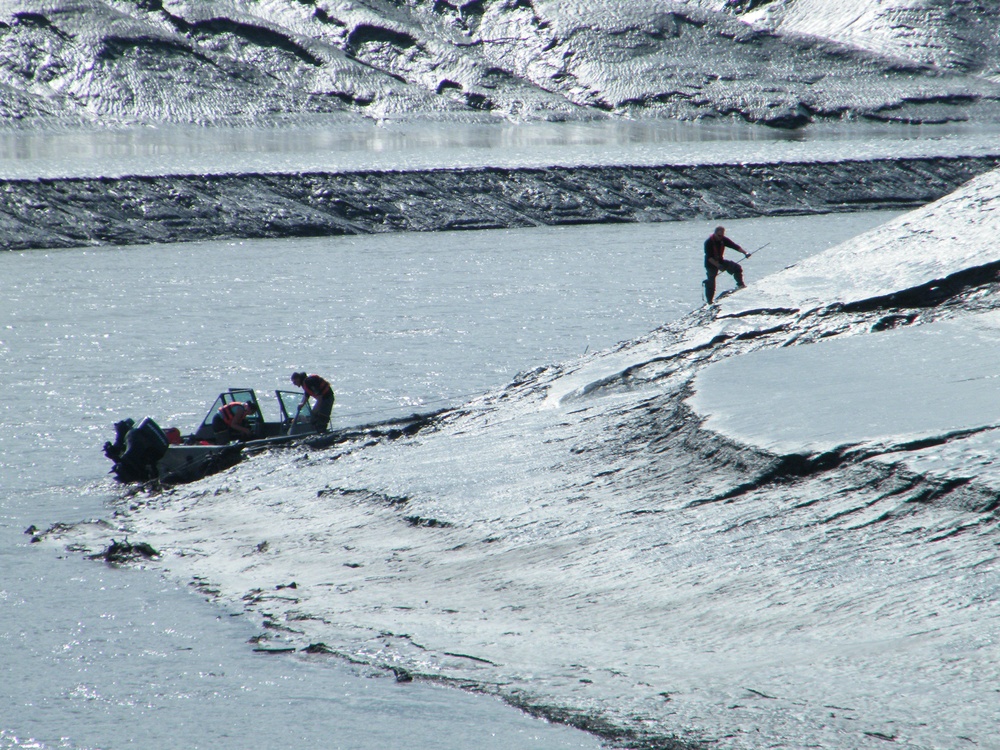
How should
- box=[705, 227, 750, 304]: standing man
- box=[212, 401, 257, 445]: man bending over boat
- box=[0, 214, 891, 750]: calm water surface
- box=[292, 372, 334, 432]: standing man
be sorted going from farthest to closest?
box=[705, 227, 750, 304]: standing man
box=[292, 372, 334, 432]: standing man
box=[212, 401, 257, 445]: man bending over boat
box=[0, 214, 891, 750]: calm water surface

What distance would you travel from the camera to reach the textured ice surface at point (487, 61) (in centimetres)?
5747

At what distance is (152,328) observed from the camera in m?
18.0

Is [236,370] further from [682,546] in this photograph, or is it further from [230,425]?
[682,546]

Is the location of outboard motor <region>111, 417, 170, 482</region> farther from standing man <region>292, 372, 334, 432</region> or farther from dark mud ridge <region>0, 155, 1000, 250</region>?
dark mud ridge <region>0, 155, 1000, 250</region>

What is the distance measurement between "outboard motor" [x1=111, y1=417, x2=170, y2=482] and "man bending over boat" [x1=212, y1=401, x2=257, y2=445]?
2.36 feet

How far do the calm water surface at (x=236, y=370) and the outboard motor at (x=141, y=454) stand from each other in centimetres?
24

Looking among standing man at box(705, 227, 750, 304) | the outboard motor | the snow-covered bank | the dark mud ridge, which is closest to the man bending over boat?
the outboard motor

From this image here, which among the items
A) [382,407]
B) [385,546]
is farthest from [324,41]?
[385,546]

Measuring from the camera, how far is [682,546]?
6566mm

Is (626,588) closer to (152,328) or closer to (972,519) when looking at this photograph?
(972,519)

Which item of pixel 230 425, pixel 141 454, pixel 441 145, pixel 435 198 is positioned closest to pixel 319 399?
pixel 230 425

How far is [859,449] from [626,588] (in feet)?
4.58

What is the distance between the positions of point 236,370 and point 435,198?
21.1 m

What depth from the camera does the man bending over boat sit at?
11.1 m
